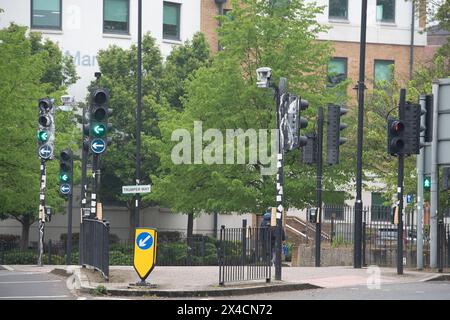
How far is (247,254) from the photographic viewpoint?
20906 millimetres

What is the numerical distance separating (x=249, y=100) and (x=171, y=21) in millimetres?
18642

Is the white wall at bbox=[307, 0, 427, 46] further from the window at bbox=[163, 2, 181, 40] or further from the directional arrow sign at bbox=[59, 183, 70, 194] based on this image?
the directional arrow sign at bbox=[59, 183, 70, 194]

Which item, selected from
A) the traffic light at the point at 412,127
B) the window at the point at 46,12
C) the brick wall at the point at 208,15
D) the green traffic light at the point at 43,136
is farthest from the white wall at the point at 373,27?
the traffic light at the point at 412,127

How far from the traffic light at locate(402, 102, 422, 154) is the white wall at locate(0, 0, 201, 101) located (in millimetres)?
31844

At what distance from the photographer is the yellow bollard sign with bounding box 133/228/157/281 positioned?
19.3 metres

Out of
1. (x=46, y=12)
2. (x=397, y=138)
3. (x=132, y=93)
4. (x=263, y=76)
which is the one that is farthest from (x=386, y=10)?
(x=263, y=76)

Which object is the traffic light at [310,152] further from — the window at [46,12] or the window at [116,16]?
the window at [116,16]

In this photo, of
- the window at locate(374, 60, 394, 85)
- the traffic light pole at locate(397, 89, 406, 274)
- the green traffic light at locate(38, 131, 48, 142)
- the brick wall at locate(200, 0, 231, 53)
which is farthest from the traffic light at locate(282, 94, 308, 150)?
the window at locate(374, 60, 394, 85)

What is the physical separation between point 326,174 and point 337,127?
37.4 feet

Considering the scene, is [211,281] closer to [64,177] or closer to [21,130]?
[64,177]

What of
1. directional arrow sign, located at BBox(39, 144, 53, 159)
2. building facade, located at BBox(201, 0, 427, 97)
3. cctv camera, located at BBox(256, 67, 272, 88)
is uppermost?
building facade, located at BBox(201, 0, 427, 97)

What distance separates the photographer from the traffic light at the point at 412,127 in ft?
80.5
